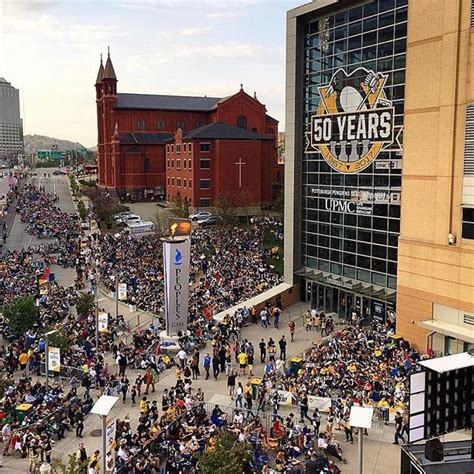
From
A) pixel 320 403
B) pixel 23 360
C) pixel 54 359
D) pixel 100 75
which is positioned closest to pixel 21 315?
pixel 23 360

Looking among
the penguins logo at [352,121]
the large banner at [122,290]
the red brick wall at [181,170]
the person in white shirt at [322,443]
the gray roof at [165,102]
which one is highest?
the gray roof at [165,102]

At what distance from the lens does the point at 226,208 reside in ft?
193

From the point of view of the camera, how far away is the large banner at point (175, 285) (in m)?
29.1

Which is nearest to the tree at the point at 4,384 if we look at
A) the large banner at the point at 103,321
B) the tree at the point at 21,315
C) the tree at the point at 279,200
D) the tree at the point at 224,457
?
the large banner at the point at 103,321

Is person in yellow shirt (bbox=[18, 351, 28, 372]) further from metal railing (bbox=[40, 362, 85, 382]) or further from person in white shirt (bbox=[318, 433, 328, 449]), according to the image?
person in white shirt (bbox=[318, 433, 328, 449])

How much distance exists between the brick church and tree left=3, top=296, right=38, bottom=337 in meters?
37.9

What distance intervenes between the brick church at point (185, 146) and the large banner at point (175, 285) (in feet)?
121

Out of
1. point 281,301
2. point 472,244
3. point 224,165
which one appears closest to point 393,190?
point 472,244

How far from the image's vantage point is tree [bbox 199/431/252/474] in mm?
15367

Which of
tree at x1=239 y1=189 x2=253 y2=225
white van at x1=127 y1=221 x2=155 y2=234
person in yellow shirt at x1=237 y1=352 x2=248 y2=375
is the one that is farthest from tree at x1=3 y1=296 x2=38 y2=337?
tree at x1=239 y1=189 x2=253 y2=225

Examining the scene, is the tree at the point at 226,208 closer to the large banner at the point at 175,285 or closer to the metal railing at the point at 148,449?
the large banner at the point at 175,285

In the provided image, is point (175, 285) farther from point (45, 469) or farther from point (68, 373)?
point (45, 469)

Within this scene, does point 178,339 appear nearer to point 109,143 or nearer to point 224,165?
point 224,165

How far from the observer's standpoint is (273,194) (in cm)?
7562
